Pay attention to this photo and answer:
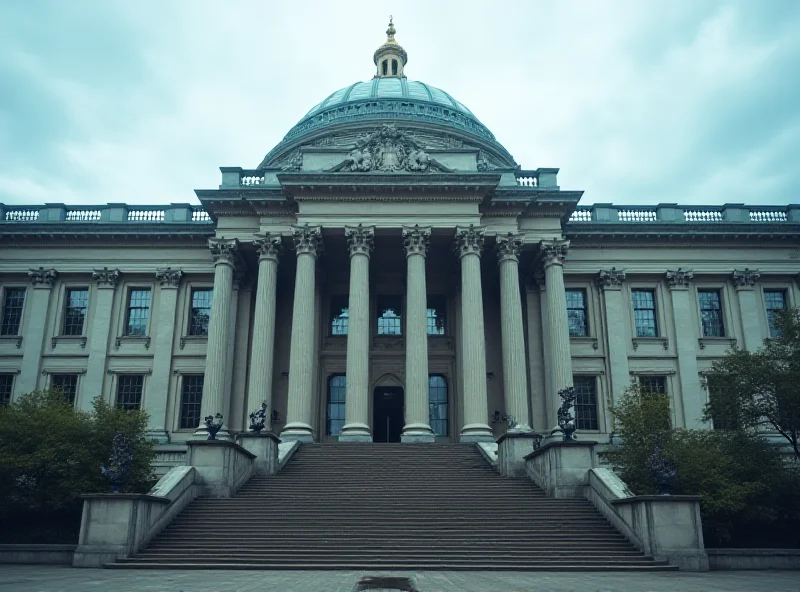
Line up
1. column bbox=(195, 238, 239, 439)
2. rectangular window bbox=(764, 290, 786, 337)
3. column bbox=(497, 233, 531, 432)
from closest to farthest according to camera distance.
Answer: column bbox=(497, 233, 531, 432)
column bbox=(195, 238, 239, 439)
rectangular window bbox=(764, 290, 786, 337)

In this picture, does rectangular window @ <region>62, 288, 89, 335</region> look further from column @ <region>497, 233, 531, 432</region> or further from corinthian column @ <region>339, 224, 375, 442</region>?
column @ <region>497, 233, 531, 432</region>

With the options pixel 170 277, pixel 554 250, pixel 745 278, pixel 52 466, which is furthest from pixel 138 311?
pixel 745 278

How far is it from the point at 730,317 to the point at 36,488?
3377 cm

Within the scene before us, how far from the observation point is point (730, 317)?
38.2 meters

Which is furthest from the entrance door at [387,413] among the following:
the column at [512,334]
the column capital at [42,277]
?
the column capital at [42,277]

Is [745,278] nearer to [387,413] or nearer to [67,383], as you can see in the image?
[387,413]

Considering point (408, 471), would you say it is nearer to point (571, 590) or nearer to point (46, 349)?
point (571, 590)

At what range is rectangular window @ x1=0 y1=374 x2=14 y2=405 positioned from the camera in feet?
123

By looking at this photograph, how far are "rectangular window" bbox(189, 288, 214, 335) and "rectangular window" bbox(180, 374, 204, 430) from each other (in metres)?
2.57

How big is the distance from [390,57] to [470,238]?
120ft

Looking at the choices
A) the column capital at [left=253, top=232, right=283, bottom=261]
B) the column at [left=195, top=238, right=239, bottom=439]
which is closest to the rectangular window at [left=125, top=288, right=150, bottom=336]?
the column at [left=195, top=238, right=239, bottom=439]

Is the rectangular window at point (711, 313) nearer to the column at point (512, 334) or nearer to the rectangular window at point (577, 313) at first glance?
the rectangular window at point (577, 313)

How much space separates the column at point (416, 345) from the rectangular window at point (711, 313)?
16469 mm

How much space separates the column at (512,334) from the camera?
32.1 meters
